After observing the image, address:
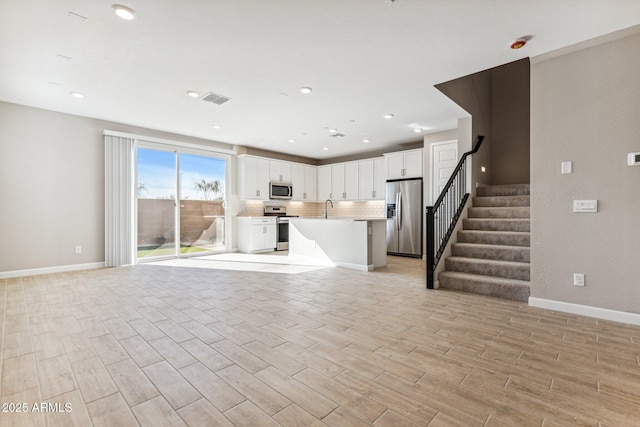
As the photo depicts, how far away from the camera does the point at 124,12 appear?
2.47m

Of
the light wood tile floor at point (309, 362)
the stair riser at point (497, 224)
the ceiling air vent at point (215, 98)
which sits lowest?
the light wood tile floor at point (309, 362)

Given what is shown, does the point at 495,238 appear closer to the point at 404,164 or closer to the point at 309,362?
the point at 404,164

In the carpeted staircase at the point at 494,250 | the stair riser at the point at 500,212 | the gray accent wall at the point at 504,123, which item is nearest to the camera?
the carpeted staircase at the point at 494,250

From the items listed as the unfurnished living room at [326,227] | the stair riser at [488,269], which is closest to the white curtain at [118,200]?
the unfurnished living room at [326,227]

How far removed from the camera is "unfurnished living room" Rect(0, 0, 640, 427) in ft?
5.84

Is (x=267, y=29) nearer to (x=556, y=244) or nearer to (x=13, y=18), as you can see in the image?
(x=13, y=18)

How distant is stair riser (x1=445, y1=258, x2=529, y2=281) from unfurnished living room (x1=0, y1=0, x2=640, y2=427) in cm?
3

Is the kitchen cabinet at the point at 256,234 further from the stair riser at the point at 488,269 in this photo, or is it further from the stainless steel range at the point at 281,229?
the stair riser at the point at 488,269

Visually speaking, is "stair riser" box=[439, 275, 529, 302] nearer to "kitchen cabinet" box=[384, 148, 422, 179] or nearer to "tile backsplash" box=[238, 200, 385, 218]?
"kitchen cabinet" box=[384, 148, 422, 179]

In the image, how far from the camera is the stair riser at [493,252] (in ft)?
12.6

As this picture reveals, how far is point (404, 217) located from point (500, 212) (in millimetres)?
2388

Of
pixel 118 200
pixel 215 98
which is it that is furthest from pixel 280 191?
pixel 215 98

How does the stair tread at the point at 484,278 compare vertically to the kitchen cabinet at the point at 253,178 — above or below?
below

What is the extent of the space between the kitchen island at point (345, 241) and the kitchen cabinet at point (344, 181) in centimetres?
266
